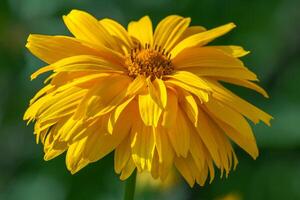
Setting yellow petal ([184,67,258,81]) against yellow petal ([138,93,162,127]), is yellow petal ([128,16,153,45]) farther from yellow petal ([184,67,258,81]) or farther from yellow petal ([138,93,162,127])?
yellow petal ([138,93,162,127])

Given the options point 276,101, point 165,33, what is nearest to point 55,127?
point 165,33

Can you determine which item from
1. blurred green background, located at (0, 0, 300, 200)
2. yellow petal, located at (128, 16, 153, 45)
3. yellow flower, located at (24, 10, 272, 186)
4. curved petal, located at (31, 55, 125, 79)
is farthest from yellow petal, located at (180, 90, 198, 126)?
blurred green background, located at (0, 0, 300, 200)

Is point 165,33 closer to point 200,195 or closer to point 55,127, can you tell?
point 55,127

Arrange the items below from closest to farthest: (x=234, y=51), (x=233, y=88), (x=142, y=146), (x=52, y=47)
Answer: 1. (x=142, y=146)
2. (x=52, y=47)
3. (x=234, y=51)
4. (x=233, y=88)

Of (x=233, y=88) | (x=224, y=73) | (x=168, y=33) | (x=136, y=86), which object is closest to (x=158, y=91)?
(x=136, y=86)

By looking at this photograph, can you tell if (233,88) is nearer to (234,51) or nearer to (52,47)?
(234,51)

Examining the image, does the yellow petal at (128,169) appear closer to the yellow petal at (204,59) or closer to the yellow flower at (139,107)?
the yellow flower at (139,107)

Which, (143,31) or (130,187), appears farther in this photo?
(143,31)
